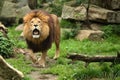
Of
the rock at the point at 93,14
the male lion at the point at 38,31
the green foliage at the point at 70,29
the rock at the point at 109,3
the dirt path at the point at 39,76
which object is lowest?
the green foliage at the point at 70,29

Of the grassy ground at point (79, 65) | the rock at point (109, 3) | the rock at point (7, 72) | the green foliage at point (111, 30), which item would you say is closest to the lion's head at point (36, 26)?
the grassy ground at point (79, 65)

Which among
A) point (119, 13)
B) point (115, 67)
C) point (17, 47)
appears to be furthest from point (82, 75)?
point (119, 13)

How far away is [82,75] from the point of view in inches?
306

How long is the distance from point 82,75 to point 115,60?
81 cm

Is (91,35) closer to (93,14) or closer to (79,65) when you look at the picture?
(93,14)

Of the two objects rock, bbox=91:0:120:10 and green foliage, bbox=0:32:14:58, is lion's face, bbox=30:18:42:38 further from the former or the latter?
rock, bbox=91:0:120:10

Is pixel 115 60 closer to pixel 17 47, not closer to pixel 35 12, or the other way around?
pixel 35 12

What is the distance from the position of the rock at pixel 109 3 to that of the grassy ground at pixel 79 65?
4.34 feet

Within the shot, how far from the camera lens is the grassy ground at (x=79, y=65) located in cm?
786

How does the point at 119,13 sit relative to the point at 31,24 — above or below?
below

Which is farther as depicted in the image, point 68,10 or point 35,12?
point 68,10

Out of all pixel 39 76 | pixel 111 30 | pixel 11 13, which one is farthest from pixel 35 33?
pixel 11 13

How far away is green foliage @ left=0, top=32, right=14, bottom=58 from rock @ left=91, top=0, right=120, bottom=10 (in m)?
4.78

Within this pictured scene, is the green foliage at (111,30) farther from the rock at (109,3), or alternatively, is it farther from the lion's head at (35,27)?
the lion's head at (35,27)
